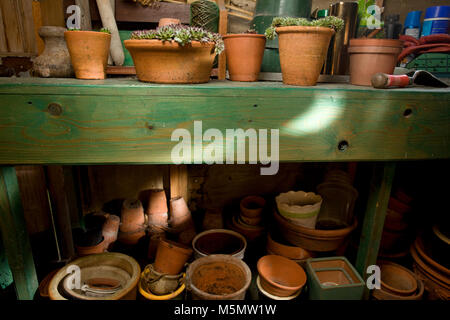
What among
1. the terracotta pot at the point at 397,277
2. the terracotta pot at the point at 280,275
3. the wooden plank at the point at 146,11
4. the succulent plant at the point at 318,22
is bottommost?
the terracotta pot at the point at 397,277

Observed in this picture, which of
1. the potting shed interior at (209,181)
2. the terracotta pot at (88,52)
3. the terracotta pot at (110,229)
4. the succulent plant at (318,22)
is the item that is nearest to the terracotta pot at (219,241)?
the potting shed interior at (209,181)

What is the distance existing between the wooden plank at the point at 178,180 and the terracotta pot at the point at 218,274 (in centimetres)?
72

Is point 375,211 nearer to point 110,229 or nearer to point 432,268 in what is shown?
point 432,268

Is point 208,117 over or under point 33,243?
over

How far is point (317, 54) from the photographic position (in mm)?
1009

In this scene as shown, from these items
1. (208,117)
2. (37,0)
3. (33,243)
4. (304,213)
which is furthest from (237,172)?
(37,0)

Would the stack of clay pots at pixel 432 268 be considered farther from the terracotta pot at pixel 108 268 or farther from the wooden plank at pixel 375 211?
the terracotta pot at pixel 108 268

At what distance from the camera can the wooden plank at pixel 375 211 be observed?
1178 mm

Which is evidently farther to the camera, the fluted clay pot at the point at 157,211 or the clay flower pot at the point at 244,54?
the fluted clay pot at the point at 157,211

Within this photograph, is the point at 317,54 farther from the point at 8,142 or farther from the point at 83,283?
the point at 83,283

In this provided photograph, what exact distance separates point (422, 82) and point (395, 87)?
0.23 meters

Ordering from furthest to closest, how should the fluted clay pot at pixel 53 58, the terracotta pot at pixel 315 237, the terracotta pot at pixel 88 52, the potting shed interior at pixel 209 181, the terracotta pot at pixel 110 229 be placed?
the terracotta pot at pixel 110 229 → the terracotta pot at pixel 315 237 → the fluted clay pot at pixel 53 58 → the terracotta pot at pixel 88 52 → the potting shed interior at pixel 209 181

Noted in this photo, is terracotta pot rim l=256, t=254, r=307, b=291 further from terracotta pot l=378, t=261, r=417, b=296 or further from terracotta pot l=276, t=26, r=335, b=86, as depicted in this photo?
terracotta pot l=276, t=26, r=335, b=86

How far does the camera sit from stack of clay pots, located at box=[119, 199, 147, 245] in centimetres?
168
